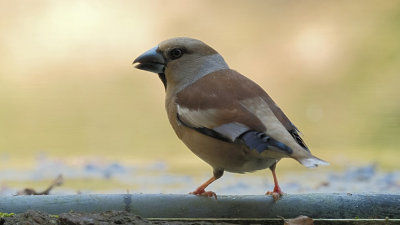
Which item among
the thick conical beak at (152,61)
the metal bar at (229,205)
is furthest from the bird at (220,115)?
the metal bar at (229,205)

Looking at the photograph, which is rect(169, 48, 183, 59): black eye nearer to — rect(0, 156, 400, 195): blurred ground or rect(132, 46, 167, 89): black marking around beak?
rect(132, 46, 167, 89): black marking around beak

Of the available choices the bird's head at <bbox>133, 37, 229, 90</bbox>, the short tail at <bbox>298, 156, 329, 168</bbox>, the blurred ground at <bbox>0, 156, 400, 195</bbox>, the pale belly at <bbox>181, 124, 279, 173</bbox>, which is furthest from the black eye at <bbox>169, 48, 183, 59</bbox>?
the blurred ground at <bbox>0, 156, 400, 195</bbox>

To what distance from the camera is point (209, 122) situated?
3727 mm

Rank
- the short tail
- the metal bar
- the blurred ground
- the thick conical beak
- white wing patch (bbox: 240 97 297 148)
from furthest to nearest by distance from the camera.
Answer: the blurred ground → the thick conical beak → the metal bar → white wing patch (bbox: 240 97 297 148) → the short tail

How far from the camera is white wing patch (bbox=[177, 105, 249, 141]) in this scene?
11.7 ft

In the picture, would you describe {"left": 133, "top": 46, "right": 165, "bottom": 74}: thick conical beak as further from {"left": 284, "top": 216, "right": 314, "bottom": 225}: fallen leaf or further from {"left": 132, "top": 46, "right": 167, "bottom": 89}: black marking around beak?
{"left": 284, "top": 216, "right": 314, "bottom": 225}: fallen leaf

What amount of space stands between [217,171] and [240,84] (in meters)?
0.48

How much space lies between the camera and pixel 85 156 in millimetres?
7996

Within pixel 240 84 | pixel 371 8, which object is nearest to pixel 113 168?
pixel 240 84

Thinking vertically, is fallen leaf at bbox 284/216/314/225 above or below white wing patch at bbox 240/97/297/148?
below

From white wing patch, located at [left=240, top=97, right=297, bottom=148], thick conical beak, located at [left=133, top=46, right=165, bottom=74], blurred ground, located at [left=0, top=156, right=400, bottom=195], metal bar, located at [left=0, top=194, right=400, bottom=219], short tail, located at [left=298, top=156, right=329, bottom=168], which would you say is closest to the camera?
short tail, located at [left=298, top=156, right=329, bottom=168]

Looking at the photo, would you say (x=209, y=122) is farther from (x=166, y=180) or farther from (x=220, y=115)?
(x=166, y=180)

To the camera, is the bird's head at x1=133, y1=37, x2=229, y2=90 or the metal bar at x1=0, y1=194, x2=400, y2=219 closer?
the metal bar at x1=0, y1=194, x2=400, y2=219

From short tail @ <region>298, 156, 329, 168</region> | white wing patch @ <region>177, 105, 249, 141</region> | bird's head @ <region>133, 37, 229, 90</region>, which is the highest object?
bird's head @ <region>133, 37, 229, 90</region>
